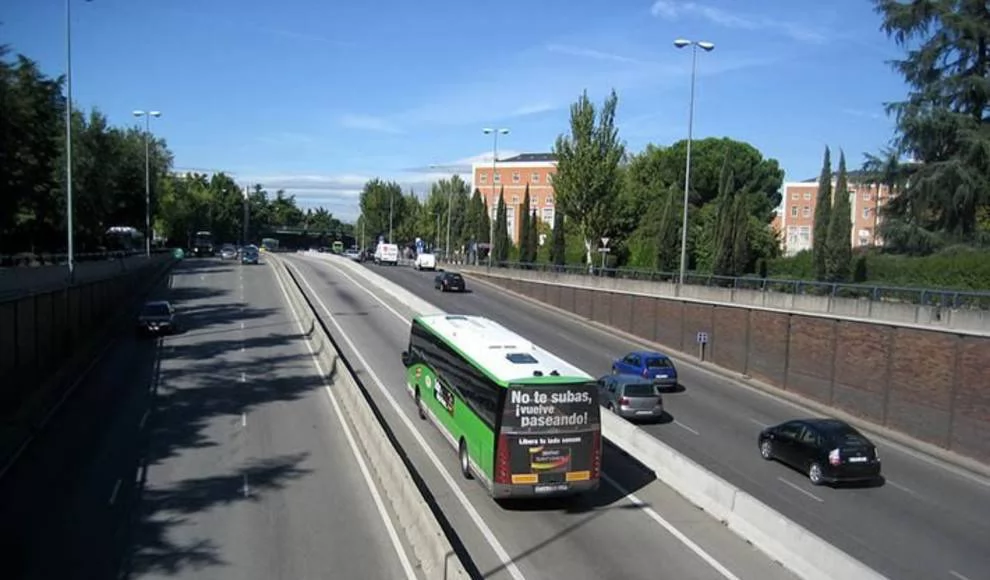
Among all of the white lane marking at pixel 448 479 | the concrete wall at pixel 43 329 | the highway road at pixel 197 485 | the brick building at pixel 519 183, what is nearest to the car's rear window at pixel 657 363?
the white lane marking at pixel 448 479

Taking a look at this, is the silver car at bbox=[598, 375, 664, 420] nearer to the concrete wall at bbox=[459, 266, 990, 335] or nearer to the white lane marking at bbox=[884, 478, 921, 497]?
the white lane marking at bbox=[884, 478, 921, 497]

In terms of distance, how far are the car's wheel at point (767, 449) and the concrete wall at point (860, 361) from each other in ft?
23.3

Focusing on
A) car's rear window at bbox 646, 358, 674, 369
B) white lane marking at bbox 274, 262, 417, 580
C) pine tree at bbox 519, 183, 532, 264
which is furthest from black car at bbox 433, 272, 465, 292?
car's rear window at bbox 646, 358, 674, 369

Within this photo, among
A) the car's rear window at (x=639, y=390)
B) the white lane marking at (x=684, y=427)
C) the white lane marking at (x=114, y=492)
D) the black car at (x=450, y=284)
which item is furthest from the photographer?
the black car at (x=450, y=284)

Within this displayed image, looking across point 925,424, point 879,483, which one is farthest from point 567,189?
point 879,483

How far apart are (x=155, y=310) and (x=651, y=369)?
78.4ft

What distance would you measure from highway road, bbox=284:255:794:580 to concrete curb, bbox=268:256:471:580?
1.13m

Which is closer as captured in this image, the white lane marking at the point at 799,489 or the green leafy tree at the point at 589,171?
the white lane marking at the point at 799,489

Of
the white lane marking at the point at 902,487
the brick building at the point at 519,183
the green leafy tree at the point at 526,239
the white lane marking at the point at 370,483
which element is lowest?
the white lane marking at the point at 902,487

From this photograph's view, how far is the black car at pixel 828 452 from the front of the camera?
21.2 m

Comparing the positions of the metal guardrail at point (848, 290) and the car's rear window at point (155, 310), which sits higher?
the metal guardrail at point (848, 290)

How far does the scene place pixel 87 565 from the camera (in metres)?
13.1

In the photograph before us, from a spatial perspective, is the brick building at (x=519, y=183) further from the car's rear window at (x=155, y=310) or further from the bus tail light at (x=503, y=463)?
the bus tail light at (x=503, y=463)

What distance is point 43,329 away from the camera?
28766 millimetres
